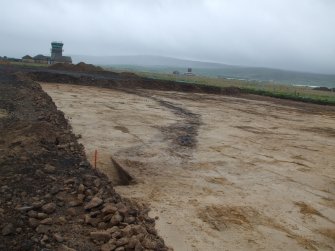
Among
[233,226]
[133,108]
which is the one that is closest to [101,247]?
[233,226]

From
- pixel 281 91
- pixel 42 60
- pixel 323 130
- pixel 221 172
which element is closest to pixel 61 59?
pixel 42 60

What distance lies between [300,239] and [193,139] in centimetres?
743

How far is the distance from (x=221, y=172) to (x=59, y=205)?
5.48m

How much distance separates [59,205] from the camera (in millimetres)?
5418

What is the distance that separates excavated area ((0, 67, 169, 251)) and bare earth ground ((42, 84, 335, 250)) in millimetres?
1030

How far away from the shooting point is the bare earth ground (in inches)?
266

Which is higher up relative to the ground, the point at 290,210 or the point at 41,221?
the point at 41,221

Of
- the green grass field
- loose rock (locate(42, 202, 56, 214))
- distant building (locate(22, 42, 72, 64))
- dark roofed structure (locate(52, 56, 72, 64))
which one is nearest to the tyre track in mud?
loose rock (locate(42, 202, 56, 214))

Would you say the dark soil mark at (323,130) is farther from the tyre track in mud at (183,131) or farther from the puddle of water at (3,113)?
the puddle of water at (3,113)

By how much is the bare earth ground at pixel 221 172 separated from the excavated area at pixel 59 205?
103 cm

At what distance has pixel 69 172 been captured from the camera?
22.2ft

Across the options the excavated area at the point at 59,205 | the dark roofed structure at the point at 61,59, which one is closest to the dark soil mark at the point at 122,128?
the excavated area at the point at 59,205

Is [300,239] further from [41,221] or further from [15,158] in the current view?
[15,158]

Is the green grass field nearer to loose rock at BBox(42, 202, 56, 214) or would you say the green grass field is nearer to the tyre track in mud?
the tyre track in mud
